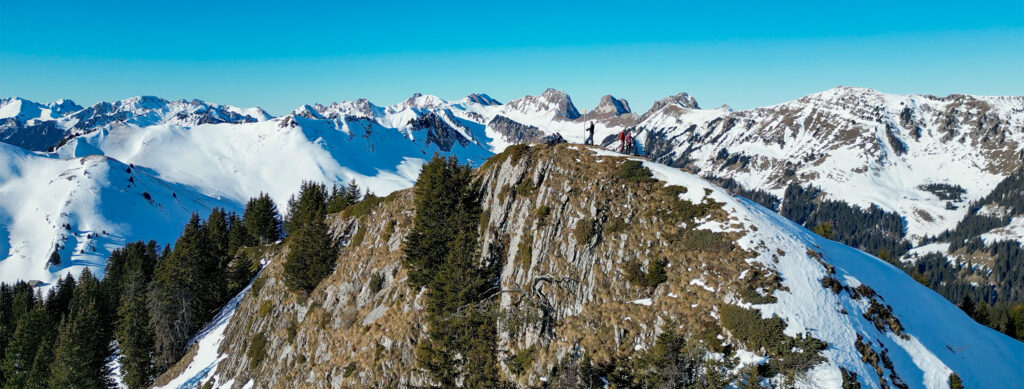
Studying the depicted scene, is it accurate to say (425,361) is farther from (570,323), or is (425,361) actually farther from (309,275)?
(309,275)

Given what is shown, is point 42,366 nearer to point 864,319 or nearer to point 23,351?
point 23,351

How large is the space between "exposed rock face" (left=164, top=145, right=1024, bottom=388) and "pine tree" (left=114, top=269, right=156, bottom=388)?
1409 centimetres

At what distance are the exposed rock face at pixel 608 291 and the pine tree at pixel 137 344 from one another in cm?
1409

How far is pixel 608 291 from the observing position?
114 feet

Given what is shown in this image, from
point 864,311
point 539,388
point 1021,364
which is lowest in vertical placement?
point 539,388

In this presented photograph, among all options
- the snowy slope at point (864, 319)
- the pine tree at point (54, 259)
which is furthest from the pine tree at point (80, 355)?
the pine tree at point (54, 259)

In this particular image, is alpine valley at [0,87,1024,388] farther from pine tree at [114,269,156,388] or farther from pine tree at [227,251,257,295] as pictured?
pine tree at [227,251,257,295]

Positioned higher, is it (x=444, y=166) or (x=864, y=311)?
(x=444, y=166)

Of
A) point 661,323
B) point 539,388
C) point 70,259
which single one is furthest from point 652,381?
point 70,259

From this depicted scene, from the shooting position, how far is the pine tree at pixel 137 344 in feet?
189

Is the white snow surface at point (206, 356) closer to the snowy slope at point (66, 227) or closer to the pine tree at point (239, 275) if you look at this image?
the pine tree at point (239, 275)

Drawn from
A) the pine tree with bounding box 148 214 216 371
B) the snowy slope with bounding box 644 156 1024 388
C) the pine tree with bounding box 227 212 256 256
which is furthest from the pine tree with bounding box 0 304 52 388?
the snowy slope with bounding box 644 156 1024 388

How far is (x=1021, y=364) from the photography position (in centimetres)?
3253

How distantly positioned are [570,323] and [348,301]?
2614 centimetres
